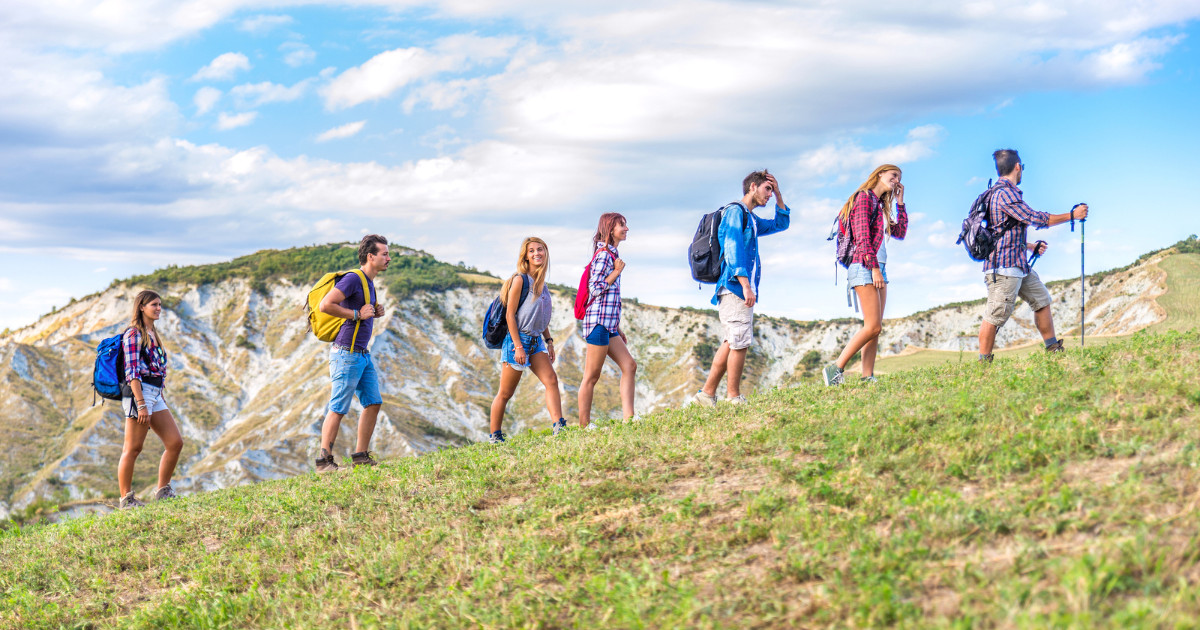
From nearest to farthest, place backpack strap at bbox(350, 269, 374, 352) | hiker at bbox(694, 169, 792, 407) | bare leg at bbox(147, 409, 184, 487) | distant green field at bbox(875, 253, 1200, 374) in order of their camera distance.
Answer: hiker at bbox(694, 169, 792, 407) < backpack strap at bbox(350, 269, 374, 352) < bare leg at bbox(147, 409, 184, 487) < distant green field at bbox(875, 253, 1200, 374)

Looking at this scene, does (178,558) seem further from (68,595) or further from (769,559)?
(769,559)

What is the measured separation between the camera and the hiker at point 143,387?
931 centimetres

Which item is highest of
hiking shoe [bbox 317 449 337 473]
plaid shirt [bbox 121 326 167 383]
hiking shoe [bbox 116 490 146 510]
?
plaid shirt [bbox 121 326 167 383]

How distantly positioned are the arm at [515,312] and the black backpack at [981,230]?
5.15 meters

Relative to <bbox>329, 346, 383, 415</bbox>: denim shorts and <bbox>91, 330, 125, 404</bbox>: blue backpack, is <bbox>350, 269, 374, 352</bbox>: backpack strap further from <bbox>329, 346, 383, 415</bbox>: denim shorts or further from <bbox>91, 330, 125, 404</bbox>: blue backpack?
<bbox>91, 330, 125, 404</bbox>: blue backpack

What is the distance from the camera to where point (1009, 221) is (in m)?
9.06

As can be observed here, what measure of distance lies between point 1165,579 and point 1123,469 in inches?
48.1

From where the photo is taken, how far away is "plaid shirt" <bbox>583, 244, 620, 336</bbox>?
912 cm

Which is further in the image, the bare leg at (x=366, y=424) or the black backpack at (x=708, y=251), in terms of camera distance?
the bare leg at (x=366, y=424)

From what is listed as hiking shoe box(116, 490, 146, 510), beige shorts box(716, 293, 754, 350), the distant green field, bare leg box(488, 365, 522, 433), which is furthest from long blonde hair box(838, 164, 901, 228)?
the distant green field

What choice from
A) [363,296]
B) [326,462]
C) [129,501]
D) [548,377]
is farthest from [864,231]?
[129,501]

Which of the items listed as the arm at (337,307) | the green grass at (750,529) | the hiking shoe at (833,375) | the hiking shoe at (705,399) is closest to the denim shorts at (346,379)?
the arm at (337,307)

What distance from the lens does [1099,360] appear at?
7.32 metres

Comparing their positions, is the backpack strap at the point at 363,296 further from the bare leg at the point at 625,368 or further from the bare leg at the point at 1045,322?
the bare leg at the point at 1045,322
